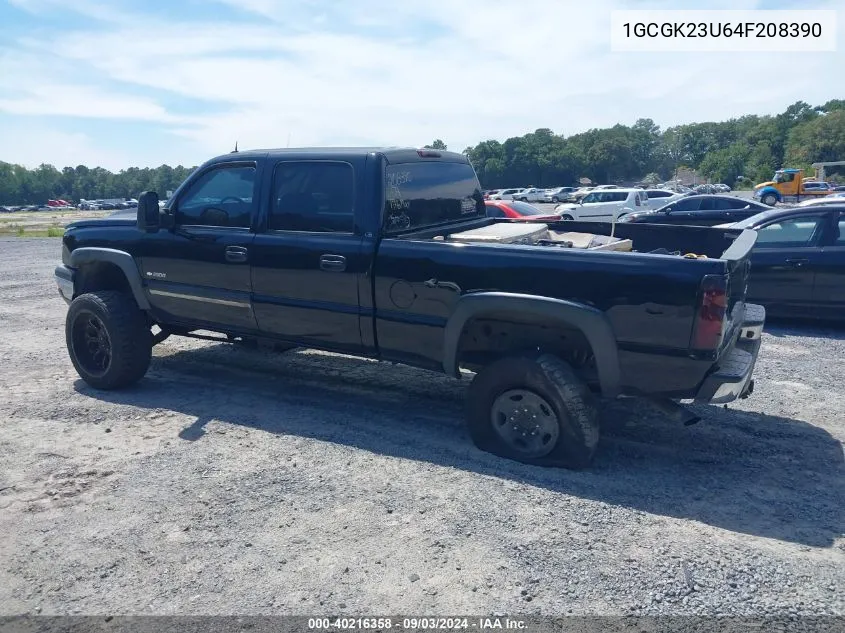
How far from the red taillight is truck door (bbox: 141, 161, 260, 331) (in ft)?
10.8

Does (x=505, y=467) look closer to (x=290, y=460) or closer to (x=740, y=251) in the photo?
(x=290, y=460)

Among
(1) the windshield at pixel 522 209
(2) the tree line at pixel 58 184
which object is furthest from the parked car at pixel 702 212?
(2) the tree line at pixel 58 184

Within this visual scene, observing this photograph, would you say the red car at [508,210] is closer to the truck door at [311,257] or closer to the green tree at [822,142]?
the truck door at [311,257]

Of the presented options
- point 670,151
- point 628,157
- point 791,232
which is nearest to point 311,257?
point 791,232

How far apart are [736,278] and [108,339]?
16.2ft

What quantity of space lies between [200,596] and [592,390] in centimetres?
262

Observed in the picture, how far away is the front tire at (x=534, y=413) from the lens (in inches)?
174

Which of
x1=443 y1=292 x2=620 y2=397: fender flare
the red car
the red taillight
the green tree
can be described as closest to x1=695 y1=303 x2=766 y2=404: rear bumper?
the red taillight

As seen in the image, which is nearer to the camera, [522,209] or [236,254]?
[236,254]

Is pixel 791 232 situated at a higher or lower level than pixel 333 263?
lower

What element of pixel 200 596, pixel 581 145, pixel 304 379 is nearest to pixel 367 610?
pixel 200 596

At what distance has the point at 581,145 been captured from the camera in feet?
366

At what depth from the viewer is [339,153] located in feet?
17.6

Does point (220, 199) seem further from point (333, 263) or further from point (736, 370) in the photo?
point (736, 370)
